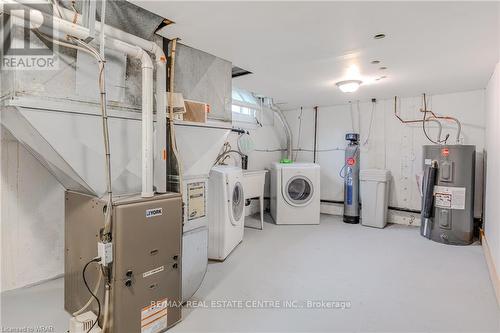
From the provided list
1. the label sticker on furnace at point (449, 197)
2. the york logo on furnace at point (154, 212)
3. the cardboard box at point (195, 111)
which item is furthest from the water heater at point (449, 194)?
the york logo on furnace at point (154, 212)

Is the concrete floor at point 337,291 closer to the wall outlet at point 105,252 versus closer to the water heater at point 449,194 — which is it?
the water heater at point 449,194

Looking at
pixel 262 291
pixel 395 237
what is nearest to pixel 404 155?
pixel 395 237

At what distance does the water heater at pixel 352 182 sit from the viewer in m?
4.73

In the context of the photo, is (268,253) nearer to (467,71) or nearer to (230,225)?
(230,225)

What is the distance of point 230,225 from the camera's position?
321cm

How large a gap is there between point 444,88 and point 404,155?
118cm

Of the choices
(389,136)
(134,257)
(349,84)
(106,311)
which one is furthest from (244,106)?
(106,311)

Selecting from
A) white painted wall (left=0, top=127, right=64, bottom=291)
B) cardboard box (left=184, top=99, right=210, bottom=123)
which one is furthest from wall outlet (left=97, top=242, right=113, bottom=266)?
white painted wall (left=0, top=127, right=64, bottom=291)

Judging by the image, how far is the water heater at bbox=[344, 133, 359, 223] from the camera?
15.5 ft

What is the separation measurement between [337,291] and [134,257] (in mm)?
1684

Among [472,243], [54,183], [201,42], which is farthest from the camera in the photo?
[472,243]

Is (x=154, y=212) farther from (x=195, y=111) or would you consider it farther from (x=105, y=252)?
(x=195, y=111)

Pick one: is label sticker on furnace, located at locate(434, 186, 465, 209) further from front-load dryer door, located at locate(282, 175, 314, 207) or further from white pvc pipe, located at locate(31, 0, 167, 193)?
white pvc pipe, located at locate(31, 0, 167, 193)

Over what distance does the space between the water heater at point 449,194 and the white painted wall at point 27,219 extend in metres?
4.41
